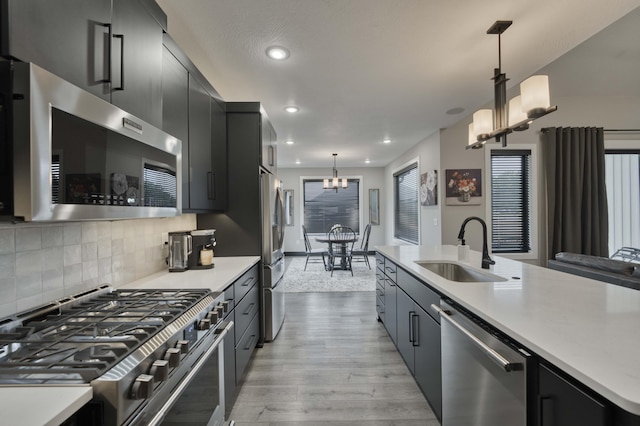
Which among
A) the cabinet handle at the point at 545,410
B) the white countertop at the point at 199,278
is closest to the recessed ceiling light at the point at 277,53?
the white countertop at the point at 199,278

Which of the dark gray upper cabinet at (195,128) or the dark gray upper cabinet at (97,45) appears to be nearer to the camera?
the dark gray upper cabinet at (97,45)

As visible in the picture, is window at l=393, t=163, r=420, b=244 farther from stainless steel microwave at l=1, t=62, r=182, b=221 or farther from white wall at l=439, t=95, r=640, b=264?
stainless steel microwave at l=1, t=62, r=182, b=221

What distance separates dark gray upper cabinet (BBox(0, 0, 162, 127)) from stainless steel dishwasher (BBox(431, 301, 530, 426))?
1772 mm

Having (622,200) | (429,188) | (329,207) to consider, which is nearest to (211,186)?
(429,188)

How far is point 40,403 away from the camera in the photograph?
599 mm

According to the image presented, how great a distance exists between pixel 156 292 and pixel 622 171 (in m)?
6.32

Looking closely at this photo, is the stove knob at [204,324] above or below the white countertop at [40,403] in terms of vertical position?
below

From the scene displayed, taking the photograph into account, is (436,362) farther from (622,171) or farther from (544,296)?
(622,171)

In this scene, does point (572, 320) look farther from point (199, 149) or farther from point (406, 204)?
point (406, 204)

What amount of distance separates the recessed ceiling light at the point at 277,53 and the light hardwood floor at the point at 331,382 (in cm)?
262

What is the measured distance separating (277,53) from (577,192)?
4.61 meters

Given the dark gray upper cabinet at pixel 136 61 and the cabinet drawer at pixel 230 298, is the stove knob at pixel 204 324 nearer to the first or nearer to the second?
the cabinet drawer at pixel 230 298

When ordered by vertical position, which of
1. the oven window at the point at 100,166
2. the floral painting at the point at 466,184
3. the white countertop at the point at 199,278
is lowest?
the white countertop at the point at 199,278

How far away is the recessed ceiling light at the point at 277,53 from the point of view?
2.13 metres
